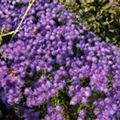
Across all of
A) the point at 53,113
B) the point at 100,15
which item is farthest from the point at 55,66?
the point at 100,15

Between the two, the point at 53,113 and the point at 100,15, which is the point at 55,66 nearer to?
the point at 53,113

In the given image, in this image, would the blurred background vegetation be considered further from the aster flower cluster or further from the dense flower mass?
the aster flower cluster

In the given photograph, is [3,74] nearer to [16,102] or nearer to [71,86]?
[16,102]

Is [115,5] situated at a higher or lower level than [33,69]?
lower

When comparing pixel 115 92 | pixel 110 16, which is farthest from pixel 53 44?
pixel 110 16

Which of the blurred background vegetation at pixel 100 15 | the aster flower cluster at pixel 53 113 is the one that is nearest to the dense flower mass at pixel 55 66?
the aster flower cluster at pixel 53 113

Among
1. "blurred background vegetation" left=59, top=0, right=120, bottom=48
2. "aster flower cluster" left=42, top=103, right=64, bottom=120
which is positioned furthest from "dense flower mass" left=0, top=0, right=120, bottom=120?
"blurred background vegetation" left=59, top=0, right=120, bottom=48
